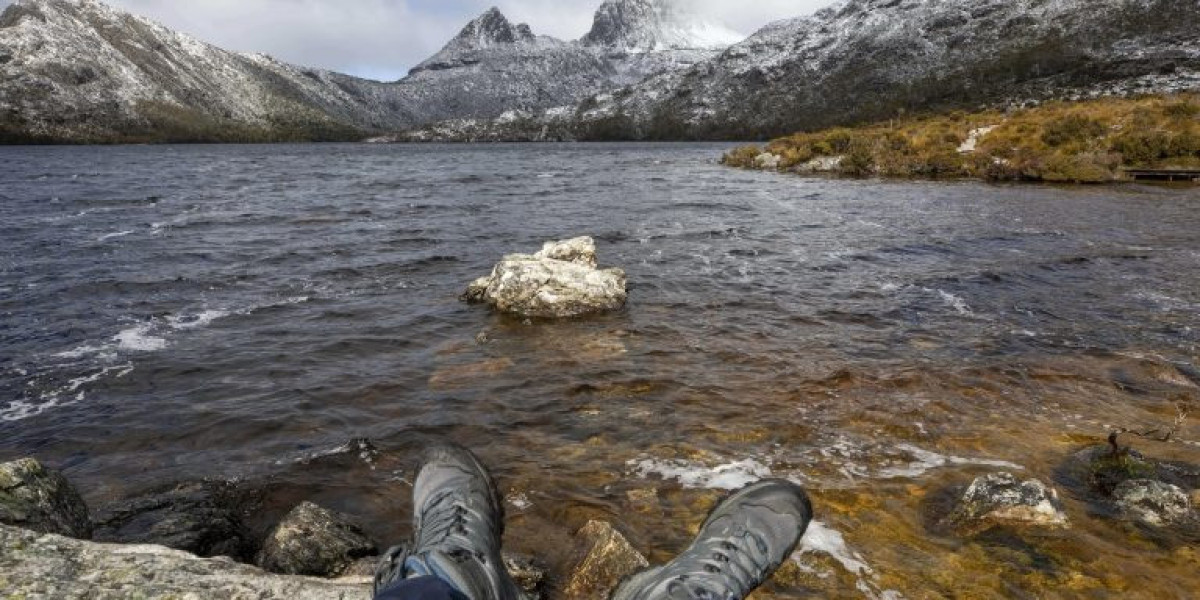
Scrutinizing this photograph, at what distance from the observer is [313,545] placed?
534 centimetres

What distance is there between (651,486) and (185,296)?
46.2 ft

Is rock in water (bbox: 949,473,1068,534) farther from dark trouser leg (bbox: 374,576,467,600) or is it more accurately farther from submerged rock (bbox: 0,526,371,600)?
submerged rock (bbox: 0,526,371,600)

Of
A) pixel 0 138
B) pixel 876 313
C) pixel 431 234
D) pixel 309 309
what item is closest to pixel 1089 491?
pixel 876 313

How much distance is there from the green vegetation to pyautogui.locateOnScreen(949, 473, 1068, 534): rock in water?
3933cm

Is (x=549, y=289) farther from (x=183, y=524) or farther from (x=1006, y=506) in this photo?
(x=1006, y=506)

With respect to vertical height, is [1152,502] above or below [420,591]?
below

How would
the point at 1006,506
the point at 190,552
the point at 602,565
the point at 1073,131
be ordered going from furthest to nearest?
the point at 1073,131
the point at 1006,506
the point at 602,565
the point at 190,552

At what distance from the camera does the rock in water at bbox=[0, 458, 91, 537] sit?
173 inches

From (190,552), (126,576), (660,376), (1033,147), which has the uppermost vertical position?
(1033,147)

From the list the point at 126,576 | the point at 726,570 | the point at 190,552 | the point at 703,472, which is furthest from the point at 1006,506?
the point at 190,552

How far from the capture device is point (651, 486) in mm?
6730

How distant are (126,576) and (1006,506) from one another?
693 cm

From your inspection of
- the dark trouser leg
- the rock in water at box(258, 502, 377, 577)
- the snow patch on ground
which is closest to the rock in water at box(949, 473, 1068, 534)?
the snow patch on ground

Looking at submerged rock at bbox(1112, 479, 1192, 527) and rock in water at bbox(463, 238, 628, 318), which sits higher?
rock in water at bbox(463, 238, 628, 318)
